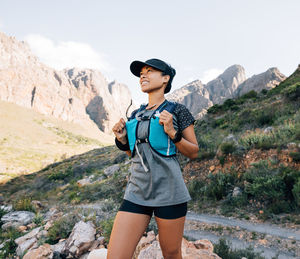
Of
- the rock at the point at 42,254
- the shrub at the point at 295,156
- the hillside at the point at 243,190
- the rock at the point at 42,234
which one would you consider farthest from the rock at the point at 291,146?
the rock at the point at 42,234

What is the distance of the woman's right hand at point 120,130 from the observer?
196 centimetres

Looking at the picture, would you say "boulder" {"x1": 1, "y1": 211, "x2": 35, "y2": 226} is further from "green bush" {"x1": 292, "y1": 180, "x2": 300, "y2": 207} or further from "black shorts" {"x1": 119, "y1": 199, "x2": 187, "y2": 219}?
"green bush" {"x1": 292, "y1": 180, "x2": 300, "y2": 207}

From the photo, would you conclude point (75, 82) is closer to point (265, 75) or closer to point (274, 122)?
point (265, 75)

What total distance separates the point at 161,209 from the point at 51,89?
5314 inches

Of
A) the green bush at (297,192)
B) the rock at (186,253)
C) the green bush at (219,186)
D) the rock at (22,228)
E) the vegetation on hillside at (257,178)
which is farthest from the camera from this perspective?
the rock at (22,228)

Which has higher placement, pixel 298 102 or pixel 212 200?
pixel 298 102

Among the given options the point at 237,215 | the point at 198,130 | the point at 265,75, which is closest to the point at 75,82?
the point at 265,75

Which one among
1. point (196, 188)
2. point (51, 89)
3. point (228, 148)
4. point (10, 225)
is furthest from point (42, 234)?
point (51, 89)

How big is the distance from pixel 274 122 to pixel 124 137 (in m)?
11.8

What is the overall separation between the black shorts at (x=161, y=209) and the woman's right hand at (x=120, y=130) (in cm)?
60

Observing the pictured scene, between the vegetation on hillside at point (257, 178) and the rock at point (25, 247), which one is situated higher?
the vegetation on hillside at point (257, 178)

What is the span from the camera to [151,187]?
5.56 feet

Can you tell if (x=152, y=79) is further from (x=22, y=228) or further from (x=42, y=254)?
(x=22, y=228)

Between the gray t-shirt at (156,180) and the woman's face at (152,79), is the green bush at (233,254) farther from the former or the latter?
the woman's face at (152,79)
